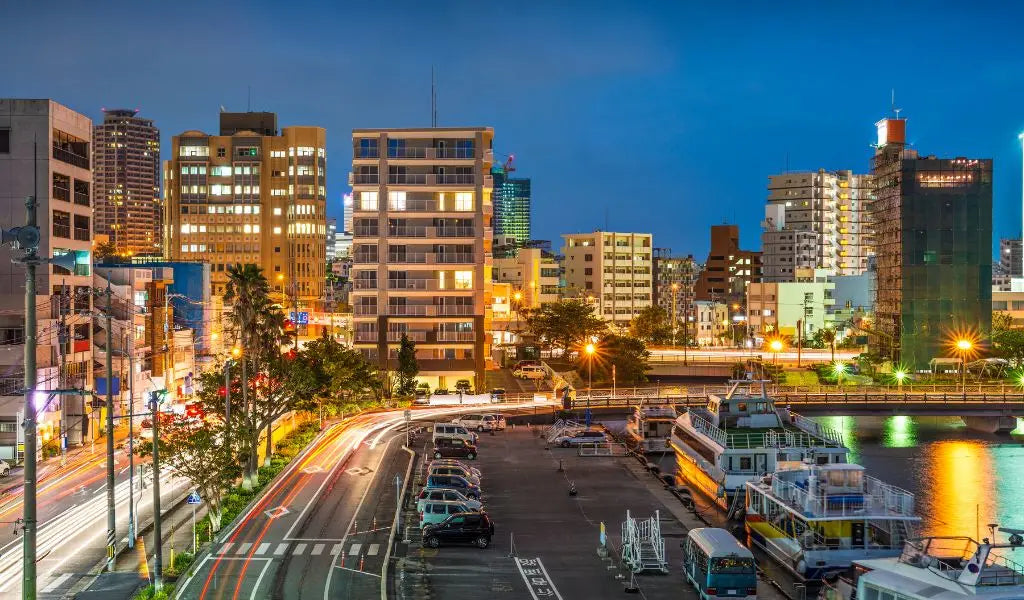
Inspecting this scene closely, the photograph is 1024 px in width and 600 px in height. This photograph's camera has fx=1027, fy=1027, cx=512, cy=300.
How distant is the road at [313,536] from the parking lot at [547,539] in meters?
1.74

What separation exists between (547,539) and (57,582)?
18146 mm

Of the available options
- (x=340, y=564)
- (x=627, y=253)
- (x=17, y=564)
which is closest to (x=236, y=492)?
(x=17, y=564)

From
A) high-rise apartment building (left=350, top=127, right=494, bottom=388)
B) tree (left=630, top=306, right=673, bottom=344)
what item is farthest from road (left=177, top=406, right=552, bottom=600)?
tree (left=630, top=306, right=673, bottom=344)

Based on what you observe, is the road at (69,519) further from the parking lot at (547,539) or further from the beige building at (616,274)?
the beige building at (616,274)

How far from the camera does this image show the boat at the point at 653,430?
243ft

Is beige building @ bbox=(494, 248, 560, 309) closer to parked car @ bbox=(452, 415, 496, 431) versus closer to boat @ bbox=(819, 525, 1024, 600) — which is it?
parked car @ bbox=(452, 415, 496, 431)

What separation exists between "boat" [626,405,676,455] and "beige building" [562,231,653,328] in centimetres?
8858

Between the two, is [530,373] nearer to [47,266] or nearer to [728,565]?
[47,266]

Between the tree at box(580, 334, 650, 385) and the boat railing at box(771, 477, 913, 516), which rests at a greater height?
the tree at box(580, 334, 650, 385)

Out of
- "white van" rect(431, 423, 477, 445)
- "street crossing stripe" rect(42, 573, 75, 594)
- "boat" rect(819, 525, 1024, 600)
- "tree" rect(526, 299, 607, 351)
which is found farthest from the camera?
"tree" rect(526, 299, 607, 351)

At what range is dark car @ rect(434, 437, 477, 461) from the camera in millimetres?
61156

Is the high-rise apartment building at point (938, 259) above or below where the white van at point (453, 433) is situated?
above

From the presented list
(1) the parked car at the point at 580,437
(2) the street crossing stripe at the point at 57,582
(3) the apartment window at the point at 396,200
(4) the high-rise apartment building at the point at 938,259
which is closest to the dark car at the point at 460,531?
(2) the street crossing stripe at the point at 57,582

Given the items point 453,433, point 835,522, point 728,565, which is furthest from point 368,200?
point 728,565
